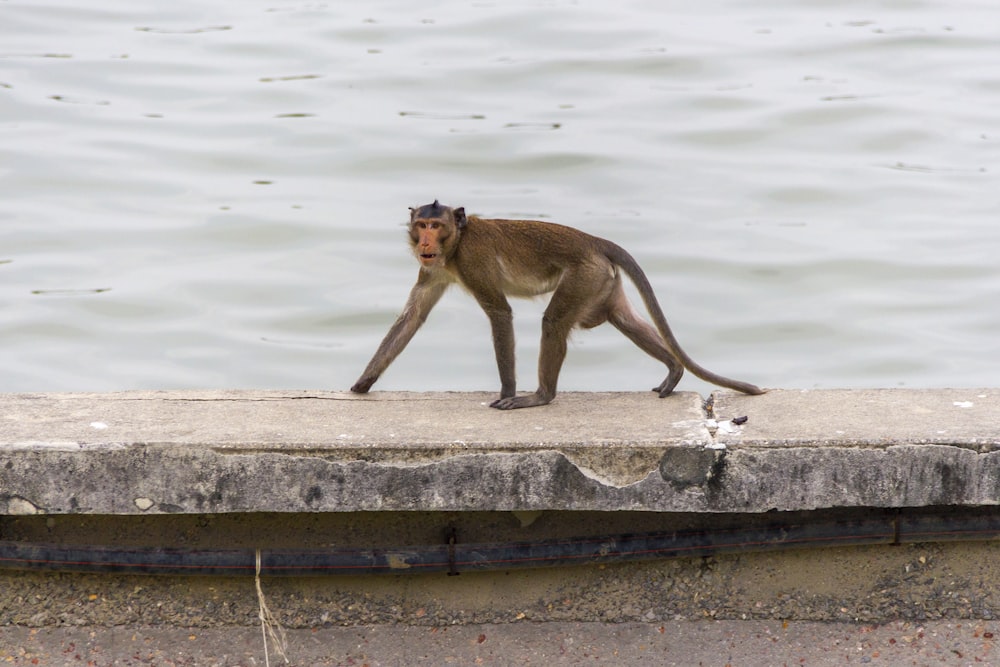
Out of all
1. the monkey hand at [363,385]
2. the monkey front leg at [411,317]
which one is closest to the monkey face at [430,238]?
the monkey front leg at [411,317]

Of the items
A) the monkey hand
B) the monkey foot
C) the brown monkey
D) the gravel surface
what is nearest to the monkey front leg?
the brown monkey

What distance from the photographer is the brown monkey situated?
468 centimetres

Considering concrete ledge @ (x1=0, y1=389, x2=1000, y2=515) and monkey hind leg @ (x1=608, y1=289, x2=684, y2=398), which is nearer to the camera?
concrete ledge @ (x1=0, y1=389, x2=1000, y2=515)

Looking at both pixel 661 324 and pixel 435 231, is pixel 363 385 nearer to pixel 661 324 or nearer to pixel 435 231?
pixel 435 231

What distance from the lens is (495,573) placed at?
3969 millimetres

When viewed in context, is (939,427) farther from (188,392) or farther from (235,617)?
(188,392)

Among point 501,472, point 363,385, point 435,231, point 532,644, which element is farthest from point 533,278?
point 532,644

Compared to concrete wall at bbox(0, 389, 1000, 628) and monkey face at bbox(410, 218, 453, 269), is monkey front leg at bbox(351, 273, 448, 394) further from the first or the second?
concrete wall at bbox(0, 389, 1000, 628)

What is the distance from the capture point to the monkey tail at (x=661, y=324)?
4.53 meters

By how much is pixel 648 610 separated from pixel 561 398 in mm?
997

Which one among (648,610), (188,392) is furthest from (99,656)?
(648,610)

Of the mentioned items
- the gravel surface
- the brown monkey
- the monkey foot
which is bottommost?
the gravel surface

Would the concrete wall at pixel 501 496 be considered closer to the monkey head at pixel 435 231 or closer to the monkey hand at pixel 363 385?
the monkey hand at pixel 363 385

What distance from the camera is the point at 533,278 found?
193 inches
